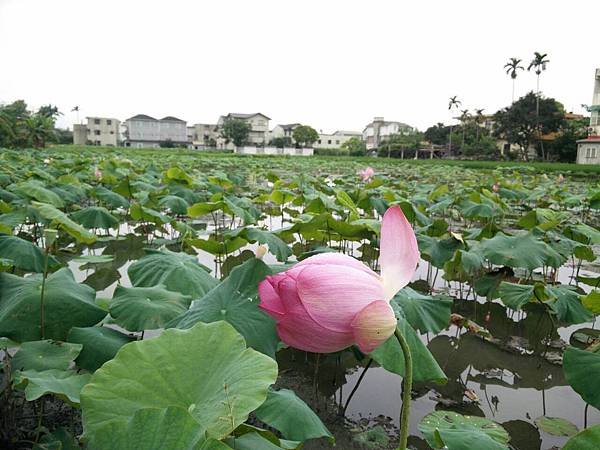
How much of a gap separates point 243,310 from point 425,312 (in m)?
0.70

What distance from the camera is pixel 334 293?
494mm

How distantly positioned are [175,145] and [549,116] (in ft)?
121

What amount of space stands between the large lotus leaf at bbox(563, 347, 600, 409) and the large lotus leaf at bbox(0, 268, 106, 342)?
3.83 ft

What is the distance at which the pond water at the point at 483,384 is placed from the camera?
148cm

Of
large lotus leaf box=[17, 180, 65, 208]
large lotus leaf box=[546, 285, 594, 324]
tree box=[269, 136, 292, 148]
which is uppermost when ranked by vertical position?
tree box=[269, 136, 292, 148]

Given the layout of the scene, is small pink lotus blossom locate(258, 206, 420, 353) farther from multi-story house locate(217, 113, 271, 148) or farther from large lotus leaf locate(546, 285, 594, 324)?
multi-story house locate(217, 113, 271, 148)

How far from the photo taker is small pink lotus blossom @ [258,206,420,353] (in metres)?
0.49

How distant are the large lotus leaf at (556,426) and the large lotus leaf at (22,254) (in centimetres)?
168

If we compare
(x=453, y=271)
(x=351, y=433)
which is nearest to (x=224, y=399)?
(x=351, y=433)

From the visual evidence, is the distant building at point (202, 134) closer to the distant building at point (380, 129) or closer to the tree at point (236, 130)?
the tree at point (236, 130)

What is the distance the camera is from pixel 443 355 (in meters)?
1.93

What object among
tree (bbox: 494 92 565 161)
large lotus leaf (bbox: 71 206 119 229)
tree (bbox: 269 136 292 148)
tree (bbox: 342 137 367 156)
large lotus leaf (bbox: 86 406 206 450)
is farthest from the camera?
tree (bbox: 269 136 292 148)

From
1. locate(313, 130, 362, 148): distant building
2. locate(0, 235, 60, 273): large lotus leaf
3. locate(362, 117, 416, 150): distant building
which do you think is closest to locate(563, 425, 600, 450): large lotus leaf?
locate(0, 235, 60, 273): large lotus leaf

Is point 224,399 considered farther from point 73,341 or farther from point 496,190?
point 496,190
